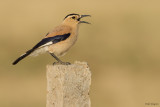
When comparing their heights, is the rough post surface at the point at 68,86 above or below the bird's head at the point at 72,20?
below

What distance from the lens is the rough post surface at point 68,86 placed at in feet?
23.0

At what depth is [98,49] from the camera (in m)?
18.6

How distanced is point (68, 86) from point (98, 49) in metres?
11.6

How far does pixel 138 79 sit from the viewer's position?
50.9 feet

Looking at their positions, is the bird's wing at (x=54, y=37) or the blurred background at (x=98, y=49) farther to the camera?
the blurred background at (x=98, y=49)

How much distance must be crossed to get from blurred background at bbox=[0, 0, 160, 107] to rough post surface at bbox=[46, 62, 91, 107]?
514cm

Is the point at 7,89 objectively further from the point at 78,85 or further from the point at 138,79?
the point at 78,85

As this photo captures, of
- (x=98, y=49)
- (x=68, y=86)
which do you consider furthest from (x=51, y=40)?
(x=98, y=49)

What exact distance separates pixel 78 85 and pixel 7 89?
734cm

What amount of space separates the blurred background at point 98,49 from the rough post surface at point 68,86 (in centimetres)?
514

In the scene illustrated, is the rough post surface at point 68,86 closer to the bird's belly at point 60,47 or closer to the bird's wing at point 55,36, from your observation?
the bird's wing at point 55,36

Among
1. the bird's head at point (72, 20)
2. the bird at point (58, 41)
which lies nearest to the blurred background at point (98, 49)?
the bird's head at point (72, 20)

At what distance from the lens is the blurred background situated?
13984 mm

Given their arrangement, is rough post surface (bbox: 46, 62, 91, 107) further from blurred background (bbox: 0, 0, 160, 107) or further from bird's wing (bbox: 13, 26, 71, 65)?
blurred background (bbox: 0, 0, 160, 107)
